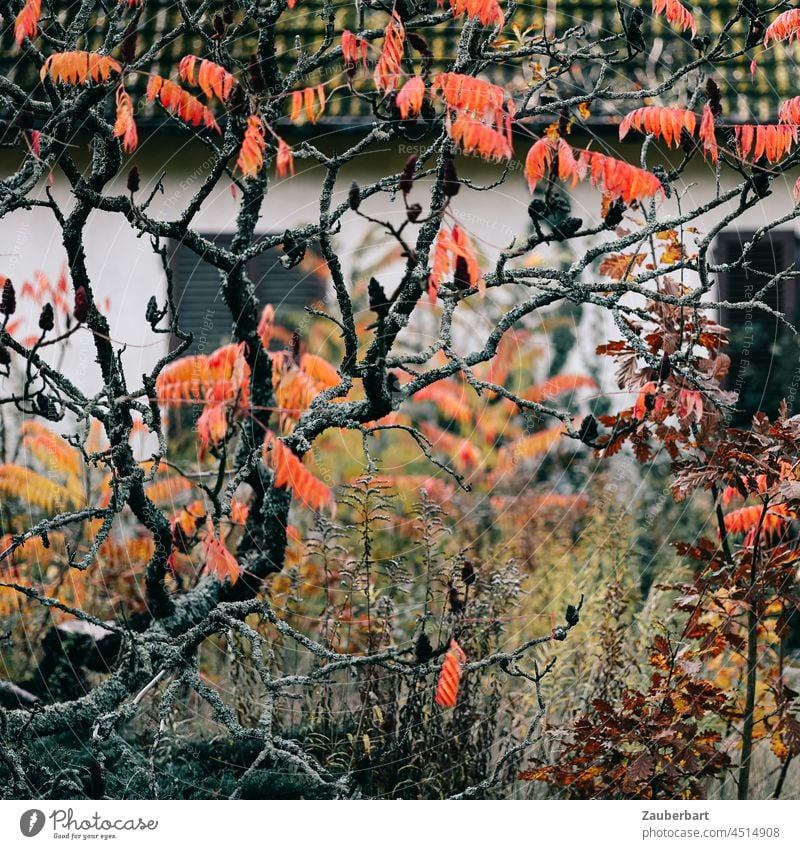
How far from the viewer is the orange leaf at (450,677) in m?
3.87

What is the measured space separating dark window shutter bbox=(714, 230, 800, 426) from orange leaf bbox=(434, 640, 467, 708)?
153 inches

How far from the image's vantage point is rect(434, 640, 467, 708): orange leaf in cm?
387

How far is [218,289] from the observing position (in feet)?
27.5

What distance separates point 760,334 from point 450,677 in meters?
4.80

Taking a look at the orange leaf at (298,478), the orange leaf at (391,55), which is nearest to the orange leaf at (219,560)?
the orange leaf at (298,478)

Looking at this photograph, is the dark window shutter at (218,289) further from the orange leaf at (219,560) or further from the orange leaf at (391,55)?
the orange leaf at (391,55)

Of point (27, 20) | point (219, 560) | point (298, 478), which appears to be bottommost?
point (219, 560)

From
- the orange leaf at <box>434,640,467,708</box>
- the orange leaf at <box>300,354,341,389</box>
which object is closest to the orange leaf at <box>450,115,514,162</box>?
the orange leaf at <box>434,640,467,708</box>

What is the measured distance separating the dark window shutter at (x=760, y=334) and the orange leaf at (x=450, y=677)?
388 cm

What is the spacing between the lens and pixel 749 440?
13.1ft

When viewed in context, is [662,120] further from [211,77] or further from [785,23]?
[211,77]

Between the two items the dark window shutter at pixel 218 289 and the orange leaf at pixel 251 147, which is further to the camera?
the dark window shutter at pixel 218 289

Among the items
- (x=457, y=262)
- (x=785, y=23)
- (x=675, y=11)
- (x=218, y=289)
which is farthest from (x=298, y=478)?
(x=218, y=289)
